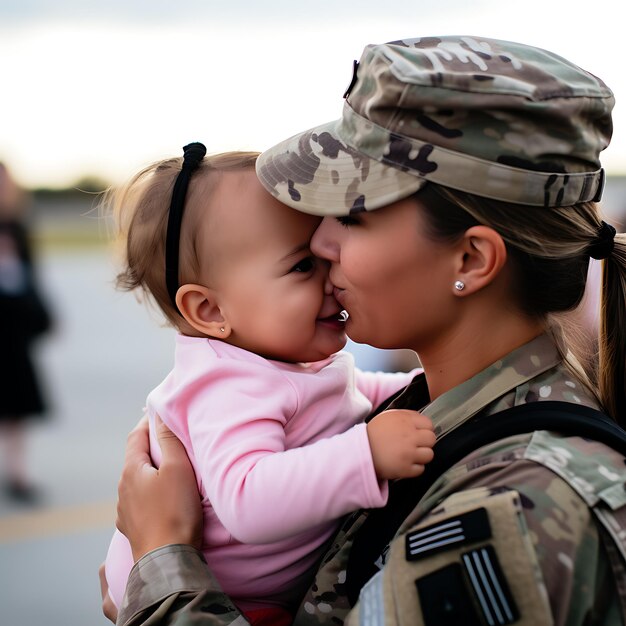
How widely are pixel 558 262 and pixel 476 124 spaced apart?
1.15 ft

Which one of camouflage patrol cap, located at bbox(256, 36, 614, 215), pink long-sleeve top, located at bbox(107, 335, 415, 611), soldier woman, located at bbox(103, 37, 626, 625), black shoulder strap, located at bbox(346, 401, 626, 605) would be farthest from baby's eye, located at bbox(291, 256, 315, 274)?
black shoulder strap, located at bbox(346, 401, 626, 605)

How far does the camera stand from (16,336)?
6426mm

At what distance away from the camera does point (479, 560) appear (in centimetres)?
130

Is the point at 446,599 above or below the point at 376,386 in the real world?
above

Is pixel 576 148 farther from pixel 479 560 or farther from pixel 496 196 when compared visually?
pixel 479 560

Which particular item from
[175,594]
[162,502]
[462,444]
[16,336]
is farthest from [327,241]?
[16,336]

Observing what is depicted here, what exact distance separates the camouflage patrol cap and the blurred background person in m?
5.16

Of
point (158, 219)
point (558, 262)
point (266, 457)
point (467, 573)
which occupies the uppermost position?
point (558, 262)

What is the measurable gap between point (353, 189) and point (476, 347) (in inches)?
16.1

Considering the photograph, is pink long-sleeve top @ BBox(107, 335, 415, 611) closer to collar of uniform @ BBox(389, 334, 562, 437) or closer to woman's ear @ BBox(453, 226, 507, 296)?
collar of uniform @ BBox(389, 334, 562, 437)

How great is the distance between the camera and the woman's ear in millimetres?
1617

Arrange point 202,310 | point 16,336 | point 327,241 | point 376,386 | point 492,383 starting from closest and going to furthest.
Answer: point 492,383 < point 327,241 < point 202,310 < point 376,386 < point 16,336

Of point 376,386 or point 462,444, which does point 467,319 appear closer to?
point 462,444

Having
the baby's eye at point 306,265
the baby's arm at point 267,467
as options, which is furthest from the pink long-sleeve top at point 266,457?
the baby's eye at point 306,265
